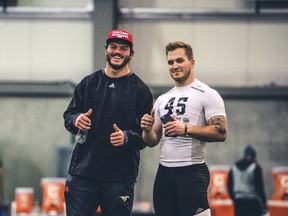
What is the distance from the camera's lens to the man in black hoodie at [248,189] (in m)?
12.8

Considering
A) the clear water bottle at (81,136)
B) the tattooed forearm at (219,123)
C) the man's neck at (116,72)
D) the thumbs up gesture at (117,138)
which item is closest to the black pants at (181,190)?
the tattooed forearm at (219,123)

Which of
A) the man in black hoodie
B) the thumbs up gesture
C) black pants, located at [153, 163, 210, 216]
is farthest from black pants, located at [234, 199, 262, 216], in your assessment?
the thumbs up gesture

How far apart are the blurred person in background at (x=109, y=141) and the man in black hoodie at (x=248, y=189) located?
639 centimetres

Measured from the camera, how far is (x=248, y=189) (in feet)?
42.1

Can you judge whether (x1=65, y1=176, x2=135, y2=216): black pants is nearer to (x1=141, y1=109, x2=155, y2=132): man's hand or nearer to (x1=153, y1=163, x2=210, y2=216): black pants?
(x1=153, y1=163, x2=210, y2=216): black pants

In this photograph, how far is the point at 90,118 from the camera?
6.52 metres

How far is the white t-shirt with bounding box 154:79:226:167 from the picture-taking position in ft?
21.3

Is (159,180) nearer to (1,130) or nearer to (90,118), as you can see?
(90,118)

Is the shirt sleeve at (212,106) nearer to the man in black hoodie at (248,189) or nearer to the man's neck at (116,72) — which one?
the man's neck at (116,72)

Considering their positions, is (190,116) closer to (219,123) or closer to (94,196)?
(219,123)

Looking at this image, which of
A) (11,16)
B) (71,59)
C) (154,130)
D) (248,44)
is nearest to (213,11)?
(248,44)

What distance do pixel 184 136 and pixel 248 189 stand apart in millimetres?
6570

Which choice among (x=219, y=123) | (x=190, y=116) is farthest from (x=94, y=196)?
(x=219, y=123)

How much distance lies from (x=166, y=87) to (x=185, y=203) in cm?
1131
